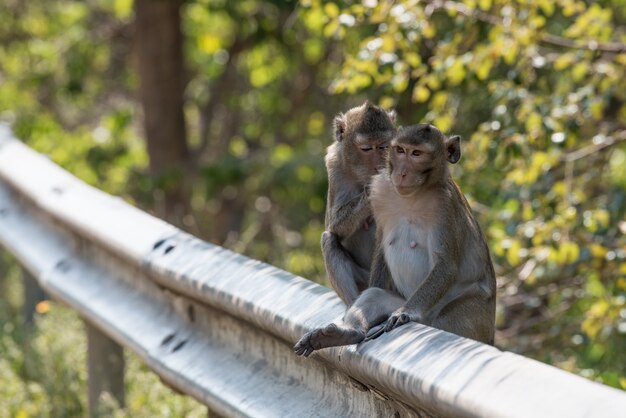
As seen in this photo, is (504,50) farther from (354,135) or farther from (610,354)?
(610,354)

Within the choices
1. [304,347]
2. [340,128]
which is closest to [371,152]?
[340,128]

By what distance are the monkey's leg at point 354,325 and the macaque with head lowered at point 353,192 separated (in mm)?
881

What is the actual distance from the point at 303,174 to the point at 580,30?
665cm

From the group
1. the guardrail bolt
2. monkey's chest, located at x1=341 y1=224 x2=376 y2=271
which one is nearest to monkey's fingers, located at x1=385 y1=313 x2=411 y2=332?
the guardrail bolt

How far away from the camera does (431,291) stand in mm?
4242

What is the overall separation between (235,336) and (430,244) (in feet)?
2.80

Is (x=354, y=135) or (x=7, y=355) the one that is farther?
(x=7, y=355)

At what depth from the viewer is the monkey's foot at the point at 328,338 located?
329cm

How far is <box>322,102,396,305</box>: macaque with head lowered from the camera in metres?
5.09

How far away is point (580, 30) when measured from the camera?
6.46 m

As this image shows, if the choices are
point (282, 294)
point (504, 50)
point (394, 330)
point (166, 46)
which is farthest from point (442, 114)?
point (166, 46)

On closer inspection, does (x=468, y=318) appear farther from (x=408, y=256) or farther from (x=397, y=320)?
(x=397, y=320)

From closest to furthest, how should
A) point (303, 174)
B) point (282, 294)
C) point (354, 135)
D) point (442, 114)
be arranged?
point (282, 294)
point (354, 135)
point (442, 114)
point (303, 174)

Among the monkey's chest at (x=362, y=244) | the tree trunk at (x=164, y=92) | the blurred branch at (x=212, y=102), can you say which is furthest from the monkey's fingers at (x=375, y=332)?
the blurred branch at (x=212, y=102)
